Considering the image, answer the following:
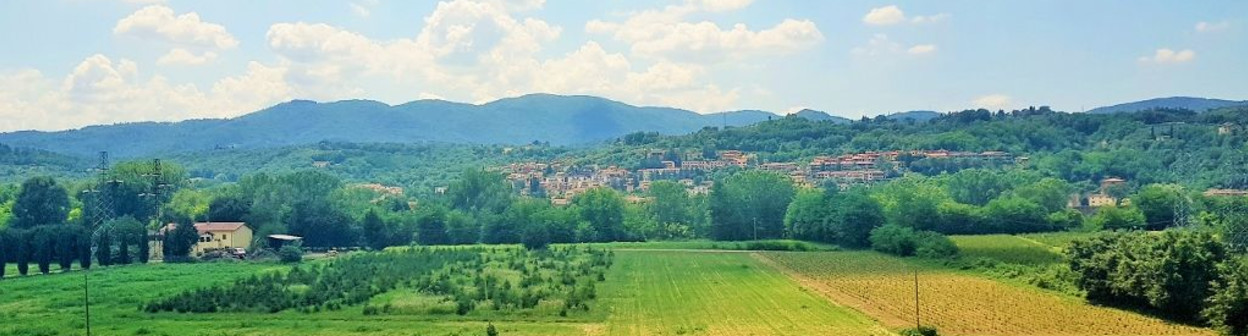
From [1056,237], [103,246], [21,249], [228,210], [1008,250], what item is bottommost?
[1056,237]

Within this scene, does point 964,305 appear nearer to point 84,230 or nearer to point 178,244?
point 178,244

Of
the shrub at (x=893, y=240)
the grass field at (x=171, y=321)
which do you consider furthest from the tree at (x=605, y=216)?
the grass field at (x=171, y=321)

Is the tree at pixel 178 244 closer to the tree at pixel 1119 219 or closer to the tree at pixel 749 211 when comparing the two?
the tree at pixel 749 211

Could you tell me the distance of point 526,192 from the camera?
167 m

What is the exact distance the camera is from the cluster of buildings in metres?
160

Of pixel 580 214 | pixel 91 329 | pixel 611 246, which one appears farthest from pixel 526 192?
pixel 91 329

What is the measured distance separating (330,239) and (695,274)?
142ft

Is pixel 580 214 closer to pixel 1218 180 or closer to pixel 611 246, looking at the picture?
pixel 611 246

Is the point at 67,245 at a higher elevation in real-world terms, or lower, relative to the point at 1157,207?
higher

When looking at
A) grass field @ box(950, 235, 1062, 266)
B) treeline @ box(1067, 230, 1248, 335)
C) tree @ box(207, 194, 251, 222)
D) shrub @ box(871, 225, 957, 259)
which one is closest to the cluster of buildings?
grass field @ box(950, 235, 1062, 266)

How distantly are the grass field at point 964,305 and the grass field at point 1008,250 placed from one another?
5.67 meters

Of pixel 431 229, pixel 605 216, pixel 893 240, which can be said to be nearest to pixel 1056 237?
pixel 893 240

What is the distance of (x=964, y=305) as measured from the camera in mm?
47406

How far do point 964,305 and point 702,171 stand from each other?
128m
